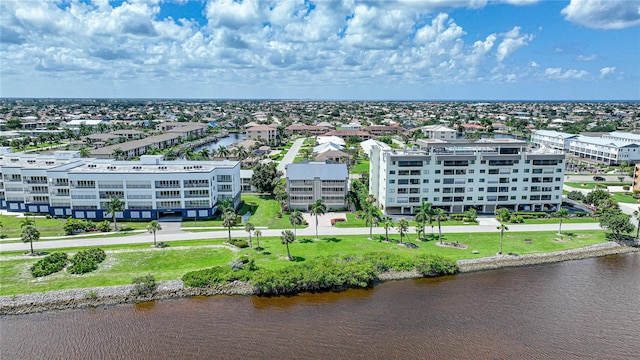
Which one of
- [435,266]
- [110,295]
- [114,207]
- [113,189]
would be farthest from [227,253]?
[113,189]

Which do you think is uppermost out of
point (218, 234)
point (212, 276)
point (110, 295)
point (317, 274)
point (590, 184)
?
point (590, 184)

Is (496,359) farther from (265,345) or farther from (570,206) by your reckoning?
(570,206)

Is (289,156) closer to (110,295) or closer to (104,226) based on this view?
(104,226)

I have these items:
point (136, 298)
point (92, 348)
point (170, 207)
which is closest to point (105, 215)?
point (170, 207)

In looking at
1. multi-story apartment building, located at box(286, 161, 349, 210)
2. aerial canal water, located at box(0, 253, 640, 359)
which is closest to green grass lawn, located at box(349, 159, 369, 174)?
multi-story apartment building, located at box(286, 161, 349, 210)

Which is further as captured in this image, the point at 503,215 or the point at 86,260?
the point at 503,215

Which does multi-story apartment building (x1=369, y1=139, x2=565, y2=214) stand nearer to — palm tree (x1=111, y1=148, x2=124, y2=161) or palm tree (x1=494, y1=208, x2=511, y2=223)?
palm tree (x1=494, y1=208, x2=511, y2=223)
